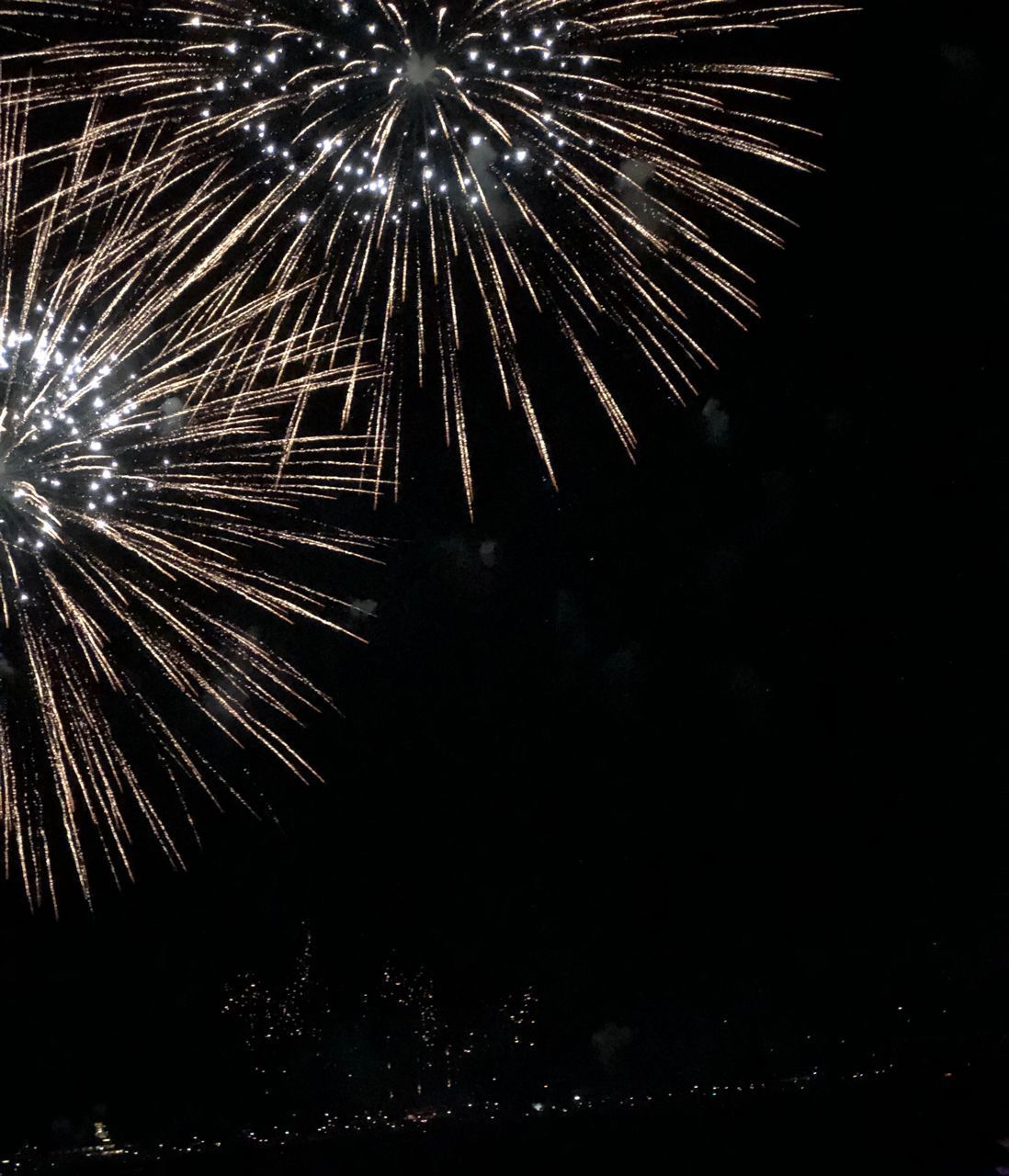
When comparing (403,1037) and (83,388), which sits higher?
(83,388)

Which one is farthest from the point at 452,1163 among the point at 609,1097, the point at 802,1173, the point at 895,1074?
the point at 895,1074

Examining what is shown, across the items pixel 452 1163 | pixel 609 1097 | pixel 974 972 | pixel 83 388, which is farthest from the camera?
pixel 974 972

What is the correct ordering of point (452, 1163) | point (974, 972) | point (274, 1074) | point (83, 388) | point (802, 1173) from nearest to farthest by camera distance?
point (802, 1173), point (83, 388), point (452, 1163), point (974, 972), point (274, 1074)

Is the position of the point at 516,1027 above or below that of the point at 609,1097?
below

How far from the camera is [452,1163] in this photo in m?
7.58

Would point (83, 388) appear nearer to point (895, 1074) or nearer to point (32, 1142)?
point (895, 1074)

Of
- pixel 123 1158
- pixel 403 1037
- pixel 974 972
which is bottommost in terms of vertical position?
pixel 403 1037

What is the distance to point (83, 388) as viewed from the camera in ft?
22.5

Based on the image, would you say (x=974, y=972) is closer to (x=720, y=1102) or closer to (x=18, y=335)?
(x=720, y=1102)

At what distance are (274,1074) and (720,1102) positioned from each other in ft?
31.6

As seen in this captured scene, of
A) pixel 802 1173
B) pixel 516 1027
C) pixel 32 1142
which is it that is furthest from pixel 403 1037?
pixel 802 1173

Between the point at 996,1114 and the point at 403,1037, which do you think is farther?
the point at 403,1037

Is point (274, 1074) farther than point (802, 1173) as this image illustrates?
Yes

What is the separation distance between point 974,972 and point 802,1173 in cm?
866
